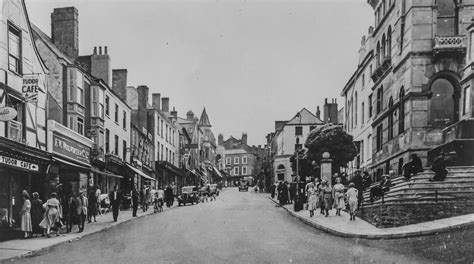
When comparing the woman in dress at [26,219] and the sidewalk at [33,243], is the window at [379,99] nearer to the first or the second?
the sidewalk at [33,243]

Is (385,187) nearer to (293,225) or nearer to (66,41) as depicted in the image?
(293,225)

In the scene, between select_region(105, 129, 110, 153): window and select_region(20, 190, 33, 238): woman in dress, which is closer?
select_region(20, 190, 33, 238): woman in dress

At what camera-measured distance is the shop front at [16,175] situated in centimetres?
1609

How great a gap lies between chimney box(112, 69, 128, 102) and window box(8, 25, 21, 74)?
21.4 m

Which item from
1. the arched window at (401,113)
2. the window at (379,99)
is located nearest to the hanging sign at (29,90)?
the arched window at (401,113)

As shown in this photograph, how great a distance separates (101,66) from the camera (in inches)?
1358

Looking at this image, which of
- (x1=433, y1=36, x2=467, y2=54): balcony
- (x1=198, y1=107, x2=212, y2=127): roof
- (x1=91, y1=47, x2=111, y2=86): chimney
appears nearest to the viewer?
(x1=433, y1=36, x2=467, y2=54): balcony

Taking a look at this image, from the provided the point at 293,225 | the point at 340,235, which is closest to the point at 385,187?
the point at 293,225

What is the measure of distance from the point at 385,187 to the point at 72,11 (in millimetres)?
18567

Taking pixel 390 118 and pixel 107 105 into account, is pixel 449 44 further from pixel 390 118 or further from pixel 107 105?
pixel 107 105

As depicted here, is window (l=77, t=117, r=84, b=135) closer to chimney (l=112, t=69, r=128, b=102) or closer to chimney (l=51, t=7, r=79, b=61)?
chimney (l=51, t=7, r=79, b=61)

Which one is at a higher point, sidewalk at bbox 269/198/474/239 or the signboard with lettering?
the signboard with lettering

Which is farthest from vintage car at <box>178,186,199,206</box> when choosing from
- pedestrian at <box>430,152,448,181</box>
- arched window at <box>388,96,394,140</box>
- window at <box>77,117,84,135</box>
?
pedestrian at <box>430,152,448,181</box>

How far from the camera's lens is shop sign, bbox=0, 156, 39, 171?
51.3 feet
